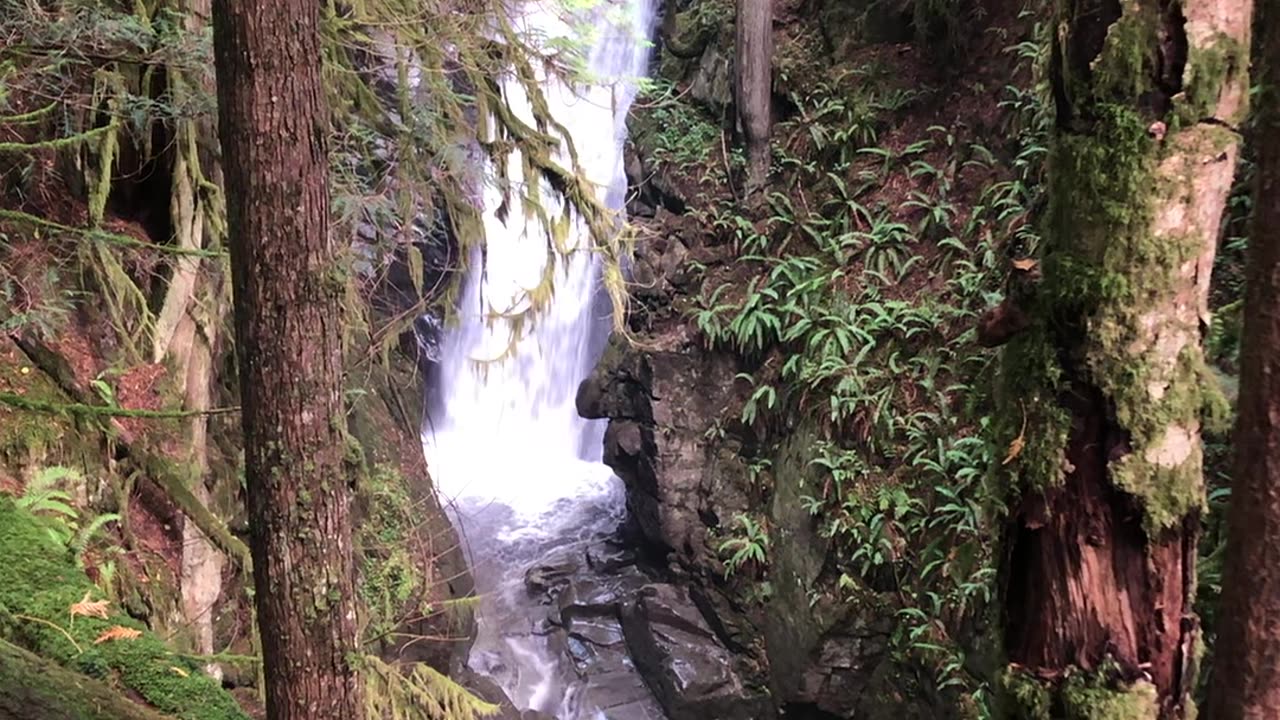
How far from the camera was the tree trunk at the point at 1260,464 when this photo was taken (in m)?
1.63

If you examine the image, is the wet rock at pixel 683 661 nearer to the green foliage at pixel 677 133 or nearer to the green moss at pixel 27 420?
the green foliage at pixel 677 133

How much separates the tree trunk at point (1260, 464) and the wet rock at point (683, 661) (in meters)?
7.46

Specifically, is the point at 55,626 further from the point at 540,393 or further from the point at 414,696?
the point at 540,393

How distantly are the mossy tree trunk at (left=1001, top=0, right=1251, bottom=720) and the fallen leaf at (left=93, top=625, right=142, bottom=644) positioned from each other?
284 centimetres

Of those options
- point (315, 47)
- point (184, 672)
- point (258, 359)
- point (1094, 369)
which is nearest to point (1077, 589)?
point (1094, 369)

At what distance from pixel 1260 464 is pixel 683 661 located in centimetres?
795

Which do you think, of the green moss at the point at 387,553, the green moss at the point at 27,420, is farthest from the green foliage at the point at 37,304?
the green moss at the point at 387,553

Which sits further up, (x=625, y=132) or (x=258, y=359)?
(x=625, y=132)

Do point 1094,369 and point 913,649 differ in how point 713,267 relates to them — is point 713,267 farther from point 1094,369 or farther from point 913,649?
point 1094,369

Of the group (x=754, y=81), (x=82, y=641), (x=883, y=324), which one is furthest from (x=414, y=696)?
(x=754, y=81)

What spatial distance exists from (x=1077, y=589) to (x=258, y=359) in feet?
7.45

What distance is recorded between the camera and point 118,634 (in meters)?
2.72

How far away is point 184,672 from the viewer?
2773mm

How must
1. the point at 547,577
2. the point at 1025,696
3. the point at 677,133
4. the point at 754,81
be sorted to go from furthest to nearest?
1. the point at 677,133
2. the point at 547,577
3. the point at 754,81
4. the point at 1025,696
